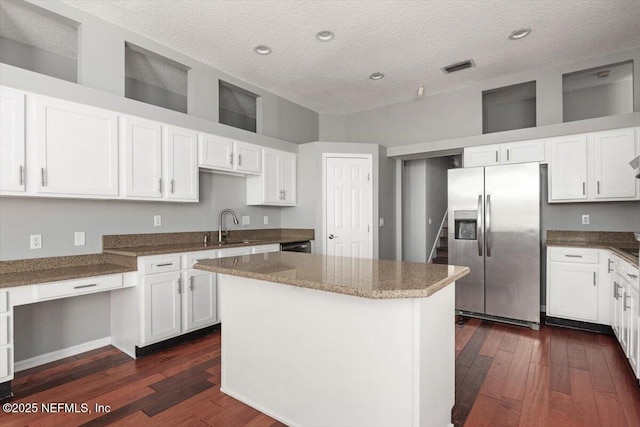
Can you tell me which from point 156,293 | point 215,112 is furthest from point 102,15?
point 156,293

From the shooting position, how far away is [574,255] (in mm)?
3584

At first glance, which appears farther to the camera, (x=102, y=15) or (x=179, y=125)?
(x=179, y=125)

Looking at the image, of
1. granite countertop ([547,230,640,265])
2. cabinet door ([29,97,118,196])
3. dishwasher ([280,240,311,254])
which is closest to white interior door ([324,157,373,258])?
dishwasher ([280,240,311,254])

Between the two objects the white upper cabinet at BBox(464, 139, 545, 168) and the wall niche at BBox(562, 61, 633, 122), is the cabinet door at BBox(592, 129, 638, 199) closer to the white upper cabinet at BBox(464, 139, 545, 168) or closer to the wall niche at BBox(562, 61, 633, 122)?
the white upper cabinet at BBox(464, 139, 545, 168)

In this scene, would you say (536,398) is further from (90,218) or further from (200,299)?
(90,218)

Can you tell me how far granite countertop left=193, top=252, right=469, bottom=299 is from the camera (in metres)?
1.43

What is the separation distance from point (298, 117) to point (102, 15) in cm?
290

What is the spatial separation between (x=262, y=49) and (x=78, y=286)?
2807 millimetres

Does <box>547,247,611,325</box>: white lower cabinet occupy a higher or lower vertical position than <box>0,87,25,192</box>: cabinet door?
lower

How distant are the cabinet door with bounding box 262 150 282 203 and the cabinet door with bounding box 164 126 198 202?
3.42 ft

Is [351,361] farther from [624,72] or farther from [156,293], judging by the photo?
[624,72]

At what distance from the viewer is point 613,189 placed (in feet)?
11.6

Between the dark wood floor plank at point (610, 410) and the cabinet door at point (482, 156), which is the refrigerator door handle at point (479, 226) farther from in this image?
the dark wood floor plank at point (610, 410)

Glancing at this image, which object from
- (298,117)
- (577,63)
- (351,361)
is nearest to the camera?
(351,361)
